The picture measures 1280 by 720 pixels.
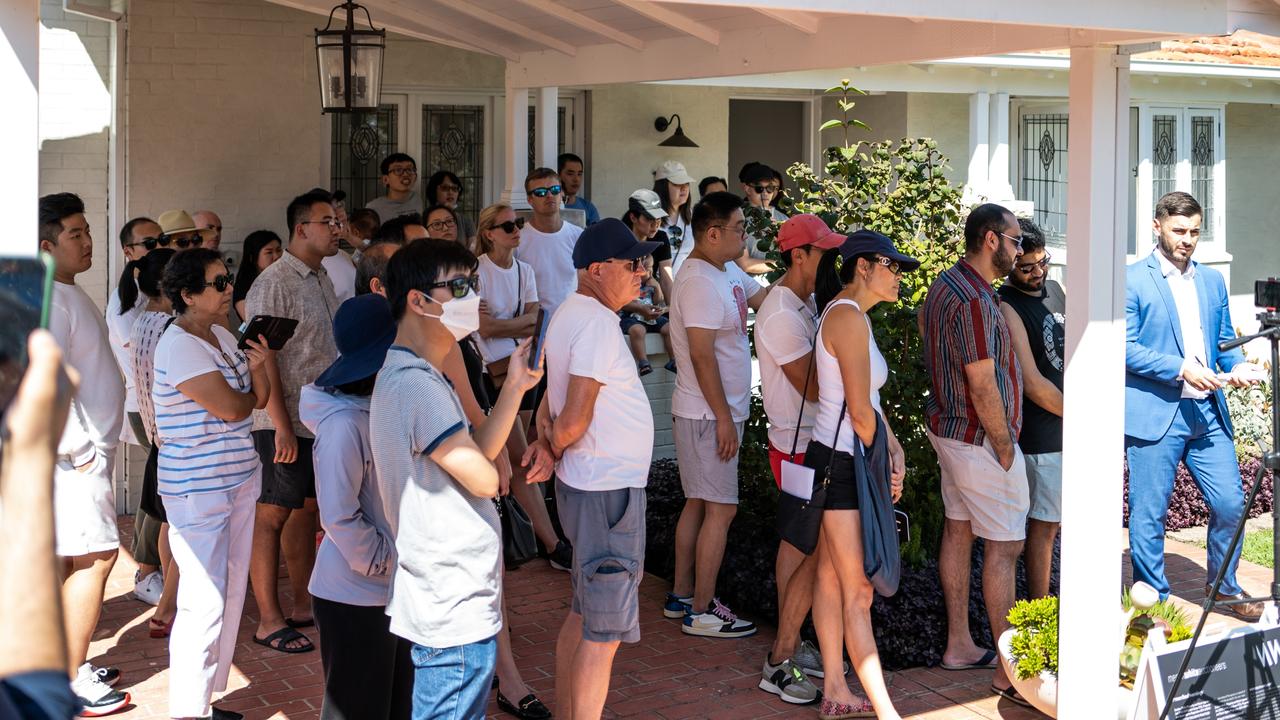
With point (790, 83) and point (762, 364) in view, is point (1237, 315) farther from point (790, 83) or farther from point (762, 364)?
point (762, 364)

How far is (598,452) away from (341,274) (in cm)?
248

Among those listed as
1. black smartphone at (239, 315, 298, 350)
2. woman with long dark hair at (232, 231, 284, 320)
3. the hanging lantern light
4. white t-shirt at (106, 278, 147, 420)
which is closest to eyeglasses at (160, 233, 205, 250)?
woman with long dark hair at (232, 231, 284, 320)

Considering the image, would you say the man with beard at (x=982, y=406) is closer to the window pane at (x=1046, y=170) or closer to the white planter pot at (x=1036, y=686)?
the white planter pot at (x=1036, y=686)

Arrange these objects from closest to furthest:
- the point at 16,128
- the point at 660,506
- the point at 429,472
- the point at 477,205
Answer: the point at 16,128 → the point at 429,472 → the point at 660,506 → the point at 477,205

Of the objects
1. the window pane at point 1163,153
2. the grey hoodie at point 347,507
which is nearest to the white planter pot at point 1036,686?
the grey hoodie at point 347,507

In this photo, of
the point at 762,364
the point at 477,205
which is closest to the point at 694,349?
the point at 762,364

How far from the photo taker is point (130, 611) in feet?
22.5

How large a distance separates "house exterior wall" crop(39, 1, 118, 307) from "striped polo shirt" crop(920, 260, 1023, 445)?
18.5ft

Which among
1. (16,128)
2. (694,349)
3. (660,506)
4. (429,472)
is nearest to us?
(16,128)

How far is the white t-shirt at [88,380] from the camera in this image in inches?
200

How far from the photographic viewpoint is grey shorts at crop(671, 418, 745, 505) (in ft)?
21.2

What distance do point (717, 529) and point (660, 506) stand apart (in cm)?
163

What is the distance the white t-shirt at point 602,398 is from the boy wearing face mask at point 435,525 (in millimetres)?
1054

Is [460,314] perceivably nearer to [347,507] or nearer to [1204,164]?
[347,507]
